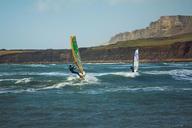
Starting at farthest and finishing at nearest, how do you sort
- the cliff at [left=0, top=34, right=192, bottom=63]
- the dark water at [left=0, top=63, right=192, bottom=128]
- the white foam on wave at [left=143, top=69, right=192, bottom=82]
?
the cliff at [left=0, top=34, right=192, bottom=63], the white foam on wave at [left=143, top=69, right=192, bottom=82], the dark water at [left=0, top=63, right=192, bottom=128]

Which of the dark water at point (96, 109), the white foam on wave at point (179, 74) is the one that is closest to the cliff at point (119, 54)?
the white foam on wave at point (179, 74)

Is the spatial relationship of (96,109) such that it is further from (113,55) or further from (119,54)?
(113,55)

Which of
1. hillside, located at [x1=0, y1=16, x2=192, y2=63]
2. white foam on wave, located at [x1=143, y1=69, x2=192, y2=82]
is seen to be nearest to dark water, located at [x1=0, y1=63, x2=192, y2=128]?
white foam on wave, located at [x1=143, y1=69, x2=192, y2=82]

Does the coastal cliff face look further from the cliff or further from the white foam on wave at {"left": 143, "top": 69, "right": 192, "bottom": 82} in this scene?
the white foam on wave at {"left": 143, "top": 69, "right": 192, "bottom": 82}

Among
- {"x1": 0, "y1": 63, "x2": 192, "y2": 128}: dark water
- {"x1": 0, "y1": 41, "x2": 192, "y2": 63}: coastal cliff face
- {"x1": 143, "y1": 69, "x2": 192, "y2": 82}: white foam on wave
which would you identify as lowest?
{"x1": 143, "y1": 69, "x2": 192, "y2": 82}: white foam on wave

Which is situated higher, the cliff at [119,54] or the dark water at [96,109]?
the cliff at [119,54]

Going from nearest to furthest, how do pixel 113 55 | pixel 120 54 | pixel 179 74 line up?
pixel 179 74
pixel 120 54
pixel 113 55

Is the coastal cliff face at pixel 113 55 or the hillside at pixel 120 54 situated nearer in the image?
the coastal cliff face at pixel 113 55

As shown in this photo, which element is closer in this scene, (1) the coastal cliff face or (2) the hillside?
(1) the coastal cliff face

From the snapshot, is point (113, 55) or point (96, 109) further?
point (113, 55)

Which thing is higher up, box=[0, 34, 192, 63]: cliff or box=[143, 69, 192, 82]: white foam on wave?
box=[0, 34, 192, 63]: cliff

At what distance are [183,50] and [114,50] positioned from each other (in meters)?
31.1

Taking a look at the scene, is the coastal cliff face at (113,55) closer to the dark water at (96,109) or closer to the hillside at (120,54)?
the hillside at (120,54)

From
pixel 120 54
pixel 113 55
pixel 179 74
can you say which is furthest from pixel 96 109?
pixel 113 55
